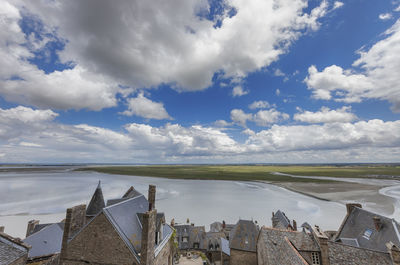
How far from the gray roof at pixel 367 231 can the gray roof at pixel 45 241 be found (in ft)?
103

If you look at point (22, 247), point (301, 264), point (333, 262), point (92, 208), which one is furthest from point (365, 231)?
point (22, 247)

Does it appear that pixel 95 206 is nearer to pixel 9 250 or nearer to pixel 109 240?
pixel 9 250

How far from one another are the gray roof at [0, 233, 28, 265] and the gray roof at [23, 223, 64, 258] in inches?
250

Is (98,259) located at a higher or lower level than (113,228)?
lower

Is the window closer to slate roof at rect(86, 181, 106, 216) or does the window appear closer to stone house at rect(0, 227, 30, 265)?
slate roof at rect(86, 181, 106, 216)

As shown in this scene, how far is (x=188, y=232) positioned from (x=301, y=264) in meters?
31.6

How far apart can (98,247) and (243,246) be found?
21526 millimetres

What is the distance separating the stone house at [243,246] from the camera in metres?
27.0

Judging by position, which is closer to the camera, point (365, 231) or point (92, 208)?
point (92, 208)

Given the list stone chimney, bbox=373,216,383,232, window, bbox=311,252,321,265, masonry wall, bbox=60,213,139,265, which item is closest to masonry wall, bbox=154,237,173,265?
masonry wall, bbox=60,213,139,265

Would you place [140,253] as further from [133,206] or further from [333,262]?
[333,262]

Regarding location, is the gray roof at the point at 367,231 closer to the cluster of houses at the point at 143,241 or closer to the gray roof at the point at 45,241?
the cluster of houses at the point at 143,241

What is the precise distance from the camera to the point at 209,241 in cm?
3828

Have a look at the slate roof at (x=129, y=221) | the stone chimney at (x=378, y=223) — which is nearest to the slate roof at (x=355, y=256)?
the stone chimney at (x=378, y=223)
